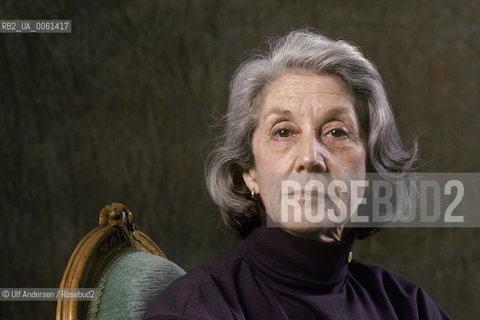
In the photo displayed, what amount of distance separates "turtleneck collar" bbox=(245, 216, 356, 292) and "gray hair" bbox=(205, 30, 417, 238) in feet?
0.65

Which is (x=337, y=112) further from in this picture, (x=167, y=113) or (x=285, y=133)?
(x=167, y=113)

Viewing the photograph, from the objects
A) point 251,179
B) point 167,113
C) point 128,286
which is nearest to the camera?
point 128,286

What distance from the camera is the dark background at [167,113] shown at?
2422mm

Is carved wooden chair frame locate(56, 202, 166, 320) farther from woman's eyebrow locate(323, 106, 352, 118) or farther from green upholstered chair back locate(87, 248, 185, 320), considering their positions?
woman's eyebrow locate(323, 106, 352, 118)

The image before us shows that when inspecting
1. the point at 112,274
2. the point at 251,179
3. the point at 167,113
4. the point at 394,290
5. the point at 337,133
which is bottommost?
the point at 394,290

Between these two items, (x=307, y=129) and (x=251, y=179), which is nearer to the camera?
(x=307, y=129)

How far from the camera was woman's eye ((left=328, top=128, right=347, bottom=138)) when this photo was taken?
1.52 meters

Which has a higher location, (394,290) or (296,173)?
(296,173)

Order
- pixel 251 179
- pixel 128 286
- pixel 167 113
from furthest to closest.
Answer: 1. pixel 167 113
2. pixel 251 179
3. pixel 128 286

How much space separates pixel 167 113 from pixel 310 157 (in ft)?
4.01

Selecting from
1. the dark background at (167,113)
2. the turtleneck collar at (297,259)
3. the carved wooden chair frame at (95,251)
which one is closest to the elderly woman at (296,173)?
the turtleneck collar at (297,259)

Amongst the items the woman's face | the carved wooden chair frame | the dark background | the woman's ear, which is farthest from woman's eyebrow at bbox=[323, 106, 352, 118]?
the dark background

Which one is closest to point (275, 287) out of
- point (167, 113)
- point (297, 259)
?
point (297, 259)

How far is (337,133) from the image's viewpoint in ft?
5.01
